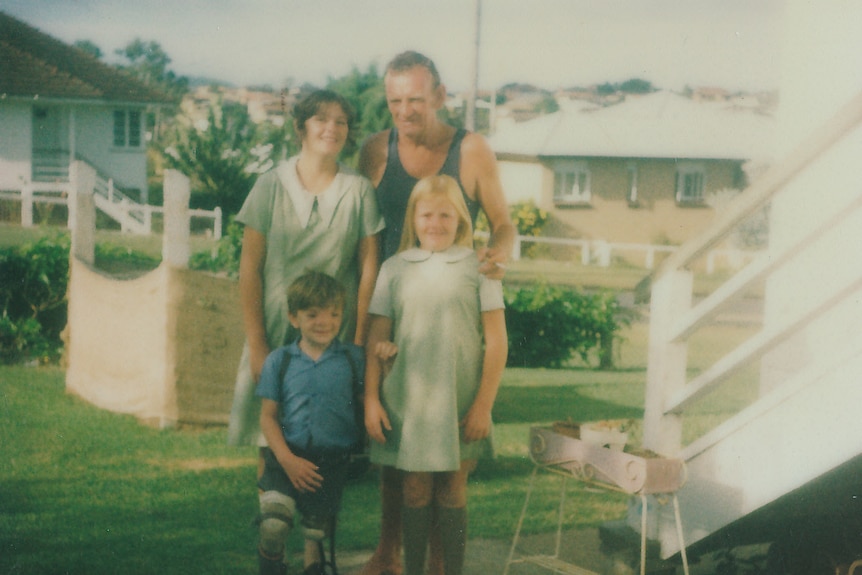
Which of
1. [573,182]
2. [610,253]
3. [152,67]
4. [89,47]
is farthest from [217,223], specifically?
[610,253]

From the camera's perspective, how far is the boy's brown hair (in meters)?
3.32

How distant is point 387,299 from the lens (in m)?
3.41

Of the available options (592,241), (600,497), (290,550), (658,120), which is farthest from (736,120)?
(290,550)

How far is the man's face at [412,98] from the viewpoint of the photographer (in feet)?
11.4

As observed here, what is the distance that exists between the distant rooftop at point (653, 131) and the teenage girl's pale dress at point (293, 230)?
19.5 ft

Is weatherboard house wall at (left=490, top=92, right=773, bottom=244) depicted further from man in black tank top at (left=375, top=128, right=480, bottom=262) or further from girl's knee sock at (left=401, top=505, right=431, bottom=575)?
girl's knee sock at (left=401, top=505, right=431, bottom=575)

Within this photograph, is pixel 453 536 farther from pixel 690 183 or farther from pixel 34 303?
pixel 690 183

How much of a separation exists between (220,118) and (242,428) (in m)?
2.58

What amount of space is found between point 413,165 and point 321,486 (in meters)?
1.15

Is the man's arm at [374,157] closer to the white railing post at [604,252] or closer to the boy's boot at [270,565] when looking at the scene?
the boy's boot at [270,565]

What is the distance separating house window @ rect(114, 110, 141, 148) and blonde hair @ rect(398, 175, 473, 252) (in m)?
2.80

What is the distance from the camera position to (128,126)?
5.84 metres

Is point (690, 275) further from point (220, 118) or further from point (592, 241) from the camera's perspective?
point (592, 241)

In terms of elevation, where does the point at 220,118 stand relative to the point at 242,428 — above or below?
above
